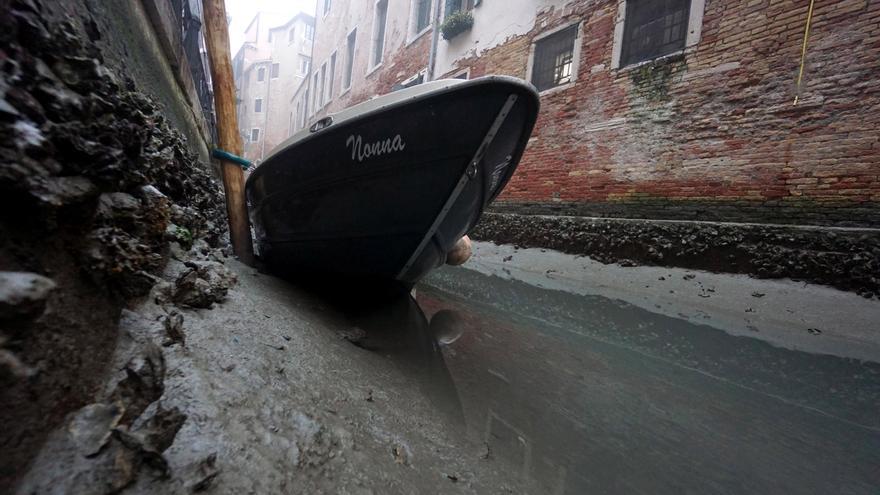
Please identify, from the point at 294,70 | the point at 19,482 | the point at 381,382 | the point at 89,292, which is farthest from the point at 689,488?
the point at 294,70

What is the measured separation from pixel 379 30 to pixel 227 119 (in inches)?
486

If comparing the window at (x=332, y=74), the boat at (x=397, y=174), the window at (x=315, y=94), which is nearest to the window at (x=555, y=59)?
the boat at (x=397, y=174)

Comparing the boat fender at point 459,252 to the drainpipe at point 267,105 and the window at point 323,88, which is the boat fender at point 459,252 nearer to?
the window at point 323,88

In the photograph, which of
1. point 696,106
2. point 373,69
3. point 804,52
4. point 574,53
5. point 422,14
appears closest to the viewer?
point 804,52

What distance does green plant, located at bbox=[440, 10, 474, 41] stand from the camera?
792cm

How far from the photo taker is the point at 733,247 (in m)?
3.66

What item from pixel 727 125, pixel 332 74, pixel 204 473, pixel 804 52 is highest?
pixel 332 74

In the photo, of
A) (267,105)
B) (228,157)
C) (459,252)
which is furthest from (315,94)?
(459,252)

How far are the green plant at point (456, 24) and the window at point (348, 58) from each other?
327 inches

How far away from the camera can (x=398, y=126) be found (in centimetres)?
215

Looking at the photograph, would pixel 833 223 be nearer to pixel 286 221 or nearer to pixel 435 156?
pixel 435 156

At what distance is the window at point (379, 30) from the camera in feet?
43.7

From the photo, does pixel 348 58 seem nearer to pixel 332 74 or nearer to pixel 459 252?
pixel 332 74

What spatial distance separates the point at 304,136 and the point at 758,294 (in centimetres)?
386
